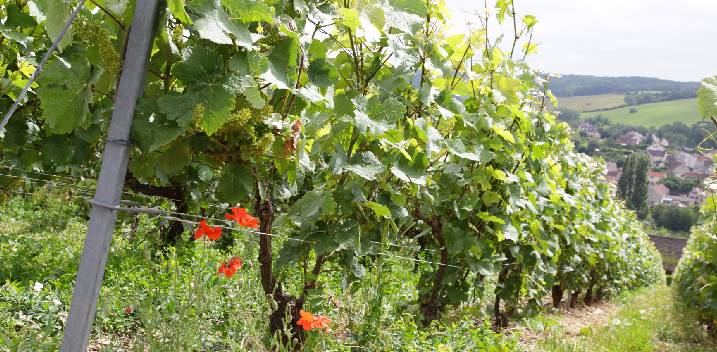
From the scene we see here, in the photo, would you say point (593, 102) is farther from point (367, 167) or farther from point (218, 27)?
point (218, 27)

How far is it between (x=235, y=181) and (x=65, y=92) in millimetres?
677

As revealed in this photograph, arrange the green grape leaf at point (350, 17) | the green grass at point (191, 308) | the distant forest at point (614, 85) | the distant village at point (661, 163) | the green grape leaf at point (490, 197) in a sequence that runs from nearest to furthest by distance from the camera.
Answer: the green grape leaf at point (350, 17)
the green grass at point (191, 308)
the green grape leaf at point (490, 197)
the distant village at point (661, 163)
the distant forest at point (614, 85)

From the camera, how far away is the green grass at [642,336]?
4.91 m

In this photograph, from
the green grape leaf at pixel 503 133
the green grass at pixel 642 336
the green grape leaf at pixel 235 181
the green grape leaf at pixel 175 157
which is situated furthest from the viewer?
the green grass at pixel 642 336

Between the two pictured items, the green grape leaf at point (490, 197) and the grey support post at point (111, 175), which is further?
the green grape leaf at point (490, 197)

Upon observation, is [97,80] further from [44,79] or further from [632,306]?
[632,306]

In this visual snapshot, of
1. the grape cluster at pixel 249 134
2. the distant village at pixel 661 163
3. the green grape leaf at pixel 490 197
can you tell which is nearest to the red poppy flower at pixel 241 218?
the grape cluster at pixel 249 134

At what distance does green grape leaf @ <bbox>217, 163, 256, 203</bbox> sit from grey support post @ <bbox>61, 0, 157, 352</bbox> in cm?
64

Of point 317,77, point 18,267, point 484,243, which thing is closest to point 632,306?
point 484,243

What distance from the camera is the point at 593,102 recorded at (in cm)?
12788

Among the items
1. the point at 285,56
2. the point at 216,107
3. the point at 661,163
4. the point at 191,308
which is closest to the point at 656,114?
the point at 661,163

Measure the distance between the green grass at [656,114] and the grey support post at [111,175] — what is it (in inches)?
4239

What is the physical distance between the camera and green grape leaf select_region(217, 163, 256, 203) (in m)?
2.13

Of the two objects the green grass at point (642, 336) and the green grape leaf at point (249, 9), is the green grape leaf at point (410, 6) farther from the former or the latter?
the green grass at point (642, 336)
